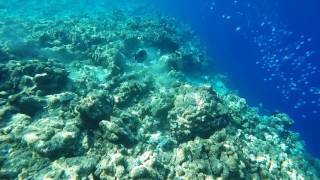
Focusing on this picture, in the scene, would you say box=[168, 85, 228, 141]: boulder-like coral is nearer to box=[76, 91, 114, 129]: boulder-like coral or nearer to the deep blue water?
box=[76, 91, 114, 129]: boulder-like coral

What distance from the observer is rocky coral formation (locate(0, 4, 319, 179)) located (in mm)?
7344

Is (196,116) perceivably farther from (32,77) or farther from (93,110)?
(32,77)

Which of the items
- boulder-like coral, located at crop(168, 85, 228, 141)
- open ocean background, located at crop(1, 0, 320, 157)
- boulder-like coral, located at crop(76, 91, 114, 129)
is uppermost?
open ocean background, located at crop(1, 0, 320, 157)

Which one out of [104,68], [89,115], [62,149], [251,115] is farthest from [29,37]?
[251,115]

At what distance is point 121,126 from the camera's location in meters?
8.67

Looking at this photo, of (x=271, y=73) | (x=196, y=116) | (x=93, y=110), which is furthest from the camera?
(x=271, y=73)

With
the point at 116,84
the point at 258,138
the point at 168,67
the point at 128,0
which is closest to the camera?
the point at 258,138

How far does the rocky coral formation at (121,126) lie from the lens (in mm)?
7344

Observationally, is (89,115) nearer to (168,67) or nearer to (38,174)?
(38,174)

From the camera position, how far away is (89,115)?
8609 mm

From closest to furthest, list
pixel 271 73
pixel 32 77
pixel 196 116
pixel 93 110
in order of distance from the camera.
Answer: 1. pixel 93 110
2. pixel 196 116
3. pixel 32 77
4. pixel 271 73

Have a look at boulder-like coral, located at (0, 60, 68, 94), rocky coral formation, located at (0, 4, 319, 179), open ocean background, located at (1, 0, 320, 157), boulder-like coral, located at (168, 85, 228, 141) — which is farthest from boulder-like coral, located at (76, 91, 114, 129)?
open ocean background, located at (1, 0, 320, 157)

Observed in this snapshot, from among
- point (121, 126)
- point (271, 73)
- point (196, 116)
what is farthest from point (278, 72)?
point (121, 126)

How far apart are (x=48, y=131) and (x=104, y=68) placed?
21.3 ft
